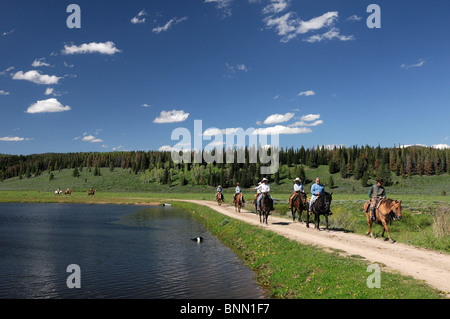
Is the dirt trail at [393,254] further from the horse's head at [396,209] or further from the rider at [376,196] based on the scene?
the rider at [376,196]

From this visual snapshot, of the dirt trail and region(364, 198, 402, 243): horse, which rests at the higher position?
region(364, 198, 402, 243): horse

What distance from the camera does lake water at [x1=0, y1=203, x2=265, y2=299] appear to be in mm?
12492

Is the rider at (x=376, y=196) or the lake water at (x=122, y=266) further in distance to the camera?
the rider at (x=376, y=196)

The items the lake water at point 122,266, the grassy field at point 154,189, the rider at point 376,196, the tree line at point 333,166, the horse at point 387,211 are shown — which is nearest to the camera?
the lake water at point 122,266

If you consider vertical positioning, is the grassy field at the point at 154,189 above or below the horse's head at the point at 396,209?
below

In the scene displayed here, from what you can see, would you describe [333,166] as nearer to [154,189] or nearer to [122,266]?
[154,189]

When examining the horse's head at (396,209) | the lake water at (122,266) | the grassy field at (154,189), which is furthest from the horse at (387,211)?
the grassy field at (154,189)

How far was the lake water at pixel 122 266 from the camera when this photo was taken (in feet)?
41.0

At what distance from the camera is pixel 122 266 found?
1636 cm

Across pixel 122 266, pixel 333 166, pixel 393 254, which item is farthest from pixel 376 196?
pixel 333 166

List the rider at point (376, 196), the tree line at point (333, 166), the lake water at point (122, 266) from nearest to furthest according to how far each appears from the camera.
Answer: the lake water at point (122, 266) → the rider at point (376, 196) → the tree line at point (333, 166)

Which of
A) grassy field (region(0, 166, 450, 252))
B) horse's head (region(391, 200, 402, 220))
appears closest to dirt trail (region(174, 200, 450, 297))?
horse's head (region(391, 200, 402, 220))

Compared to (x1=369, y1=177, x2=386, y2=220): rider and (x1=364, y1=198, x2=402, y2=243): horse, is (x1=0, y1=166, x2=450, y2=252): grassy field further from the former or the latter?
(x1=364, y1=198, x2=402, y2=243): horse
